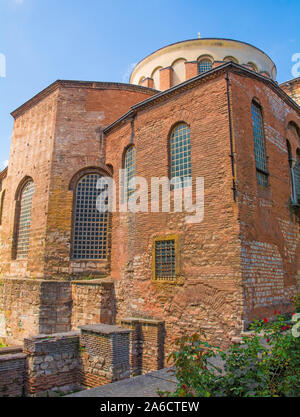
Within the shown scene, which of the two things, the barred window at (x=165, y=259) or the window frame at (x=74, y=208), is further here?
the window frame at (x=74, y=208)

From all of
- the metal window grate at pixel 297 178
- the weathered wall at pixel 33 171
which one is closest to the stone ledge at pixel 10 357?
the weathered wall at pixel 33 171

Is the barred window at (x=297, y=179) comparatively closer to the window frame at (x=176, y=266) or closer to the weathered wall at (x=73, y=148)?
the window frame at (x=176, y=266)

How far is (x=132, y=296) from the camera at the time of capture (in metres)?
9.51

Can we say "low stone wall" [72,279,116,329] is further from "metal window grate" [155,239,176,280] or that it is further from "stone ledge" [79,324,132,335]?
"stone ledge" [79,324,132,335]

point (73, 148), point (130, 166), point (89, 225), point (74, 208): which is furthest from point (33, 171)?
point (130, 166)

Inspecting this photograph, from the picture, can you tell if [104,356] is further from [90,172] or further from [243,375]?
[90,172]

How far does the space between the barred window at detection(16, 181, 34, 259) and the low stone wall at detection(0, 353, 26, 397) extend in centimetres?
657

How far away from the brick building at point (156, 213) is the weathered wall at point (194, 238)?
0.03 m

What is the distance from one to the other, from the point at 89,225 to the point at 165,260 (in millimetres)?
4223

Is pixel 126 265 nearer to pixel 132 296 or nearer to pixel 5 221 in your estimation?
pixel 132 296

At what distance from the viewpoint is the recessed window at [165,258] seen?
848 centimetres

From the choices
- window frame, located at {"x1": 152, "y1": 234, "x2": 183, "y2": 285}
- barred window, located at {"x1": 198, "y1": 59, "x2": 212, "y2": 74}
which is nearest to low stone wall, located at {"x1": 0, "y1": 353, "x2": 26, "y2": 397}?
window frame, located at {"x1": 152, "y1": 234, "x2": 183, "y2": 285}

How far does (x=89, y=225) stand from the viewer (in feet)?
38.8
